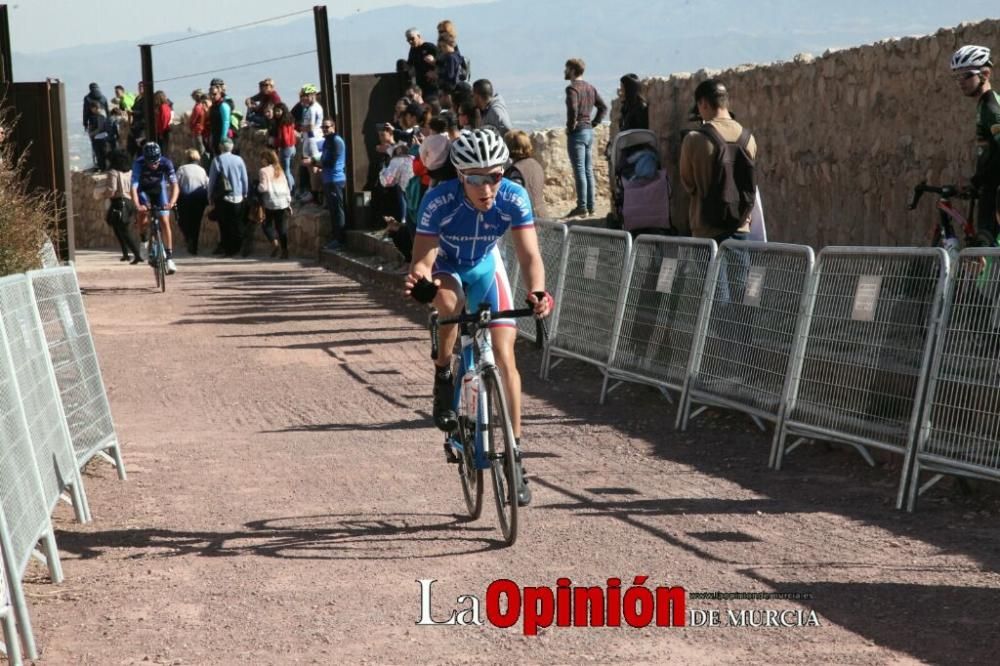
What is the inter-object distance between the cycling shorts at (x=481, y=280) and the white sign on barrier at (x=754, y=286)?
8.01 ft

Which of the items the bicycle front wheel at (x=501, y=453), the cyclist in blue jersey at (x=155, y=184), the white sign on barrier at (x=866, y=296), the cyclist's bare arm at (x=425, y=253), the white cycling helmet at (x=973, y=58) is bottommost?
the cyclist in blue jersey at (x=155, y=184)

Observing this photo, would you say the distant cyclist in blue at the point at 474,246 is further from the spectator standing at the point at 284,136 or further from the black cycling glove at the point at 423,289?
the spectator standing at the point at 284,136

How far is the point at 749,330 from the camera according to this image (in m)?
10.0

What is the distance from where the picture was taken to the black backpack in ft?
36.8

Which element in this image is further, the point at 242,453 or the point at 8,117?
the point at 8,117

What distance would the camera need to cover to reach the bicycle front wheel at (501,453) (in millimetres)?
7031

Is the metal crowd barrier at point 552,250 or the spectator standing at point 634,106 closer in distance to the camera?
the metal crowd barrier at point 552,250

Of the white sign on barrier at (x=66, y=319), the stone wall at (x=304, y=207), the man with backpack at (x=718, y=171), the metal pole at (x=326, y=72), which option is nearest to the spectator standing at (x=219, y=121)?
the stone wall at (x=304, y=207)

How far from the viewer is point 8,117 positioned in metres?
21.9

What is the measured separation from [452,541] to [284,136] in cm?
2402

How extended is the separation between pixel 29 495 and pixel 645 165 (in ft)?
25.7

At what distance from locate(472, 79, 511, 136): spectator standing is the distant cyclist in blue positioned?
26.8 ft

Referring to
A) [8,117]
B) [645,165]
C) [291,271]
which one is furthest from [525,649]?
[291,271]

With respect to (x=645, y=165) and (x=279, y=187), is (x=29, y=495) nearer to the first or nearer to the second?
(x=645, y=165)
